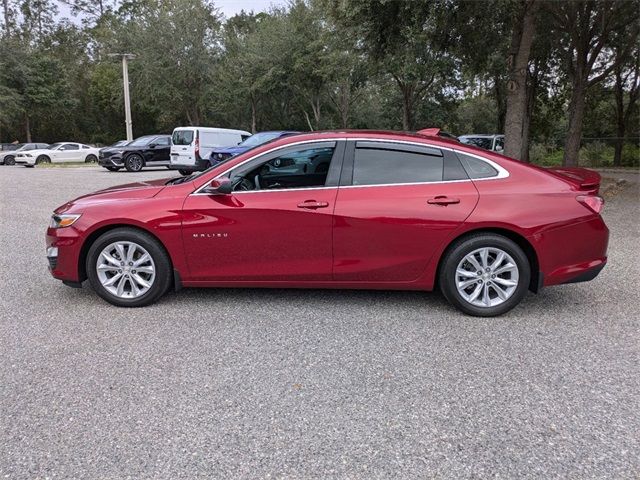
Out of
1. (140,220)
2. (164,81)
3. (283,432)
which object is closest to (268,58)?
(164,81)

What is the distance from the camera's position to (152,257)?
14.8 feet

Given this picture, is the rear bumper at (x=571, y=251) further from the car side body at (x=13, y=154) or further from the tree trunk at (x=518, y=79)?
the car side body at (x=13, y=154)

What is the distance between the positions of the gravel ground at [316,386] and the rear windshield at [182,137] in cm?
1426

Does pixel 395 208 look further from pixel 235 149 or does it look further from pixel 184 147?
pixel 184 147

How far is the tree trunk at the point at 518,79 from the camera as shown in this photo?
1079cm

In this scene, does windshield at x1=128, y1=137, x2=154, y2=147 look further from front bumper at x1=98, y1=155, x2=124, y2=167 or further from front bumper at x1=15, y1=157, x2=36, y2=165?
front bumper at x1=15, y1=157, x2=36, y2=165

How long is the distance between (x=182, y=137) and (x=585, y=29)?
13.6m

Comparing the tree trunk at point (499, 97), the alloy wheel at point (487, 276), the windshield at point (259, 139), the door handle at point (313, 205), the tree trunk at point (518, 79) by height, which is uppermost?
the tree trunk at point (499, 97)

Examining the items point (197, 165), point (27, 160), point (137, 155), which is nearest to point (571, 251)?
point (197, 165)

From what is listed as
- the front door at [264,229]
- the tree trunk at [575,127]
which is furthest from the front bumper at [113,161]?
the front door at [264,229]

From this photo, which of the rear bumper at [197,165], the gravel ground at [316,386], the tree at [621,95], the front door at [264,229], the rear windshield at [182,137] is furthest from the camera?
the tree at [621,95]

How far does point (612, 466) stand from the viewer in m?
2.46

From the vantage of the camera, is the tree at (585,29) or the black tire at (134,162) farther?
the black tire at (134,162)

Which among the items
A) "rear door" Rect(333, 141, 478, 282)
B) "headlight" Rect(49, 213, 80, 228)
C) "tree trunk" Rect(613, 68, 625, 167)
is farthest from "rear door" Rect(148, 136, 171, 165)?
"tree trunk" Rect(613, 68, 625, 167)
